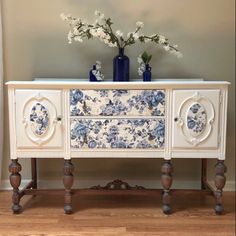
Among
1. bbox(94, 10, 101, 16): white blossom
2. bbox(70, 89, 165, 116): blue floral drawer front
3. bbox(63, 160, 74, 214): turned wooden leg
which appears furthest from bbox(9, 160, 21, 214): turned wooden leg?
bbox(94, 10, 101, 16): white blossom

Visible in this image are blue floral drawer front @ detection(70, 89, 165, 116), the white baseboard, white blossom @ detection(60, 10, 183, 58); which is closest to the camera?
blue floral drawer front @ detection(70, 89, 165, 116)

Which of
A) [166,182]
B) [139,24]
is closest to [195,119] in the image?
[166,182]

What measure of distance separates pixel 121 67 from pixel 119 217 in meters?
0.91

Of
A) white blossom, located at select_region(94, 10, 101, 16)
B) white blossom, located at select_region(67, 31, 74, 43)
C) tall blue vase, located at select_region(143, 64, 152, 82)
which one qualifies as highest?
white blossom, located at select_region(94, 10, 101, 16)

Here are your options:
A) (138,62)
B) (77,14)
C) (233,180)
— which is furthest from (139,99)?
(233,180)

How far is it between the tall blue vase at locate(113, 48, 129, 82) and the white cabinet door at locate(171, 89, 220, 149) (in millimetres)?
359

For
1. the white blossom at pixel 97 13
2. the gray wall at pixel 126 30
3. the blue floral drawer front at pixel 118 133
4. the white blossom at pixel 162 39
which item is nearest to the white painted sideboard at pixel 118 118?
the blue floral drawer front at pixel 118 133

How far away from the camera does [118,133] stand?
2.37 meters

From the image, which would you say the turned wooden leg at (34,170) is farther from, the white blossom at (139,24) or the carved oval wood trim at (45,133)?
the white blossom at (139,24)

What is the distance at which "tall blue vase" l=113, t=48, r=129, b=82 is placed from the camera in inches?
99.6

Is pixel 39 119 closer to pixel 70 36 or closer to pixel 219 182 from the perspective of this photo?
pixel 70 36

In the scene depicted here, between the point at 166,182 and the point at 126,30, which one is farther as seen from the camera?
the point at 126,30

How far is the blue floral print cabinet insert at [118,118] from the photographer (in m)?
2.35

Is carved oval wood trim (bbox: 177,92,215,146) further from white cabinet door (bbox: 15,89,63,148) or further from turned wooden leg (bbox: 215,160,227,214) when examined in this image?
white cabinet door (bbox: 15,89,63,148)
